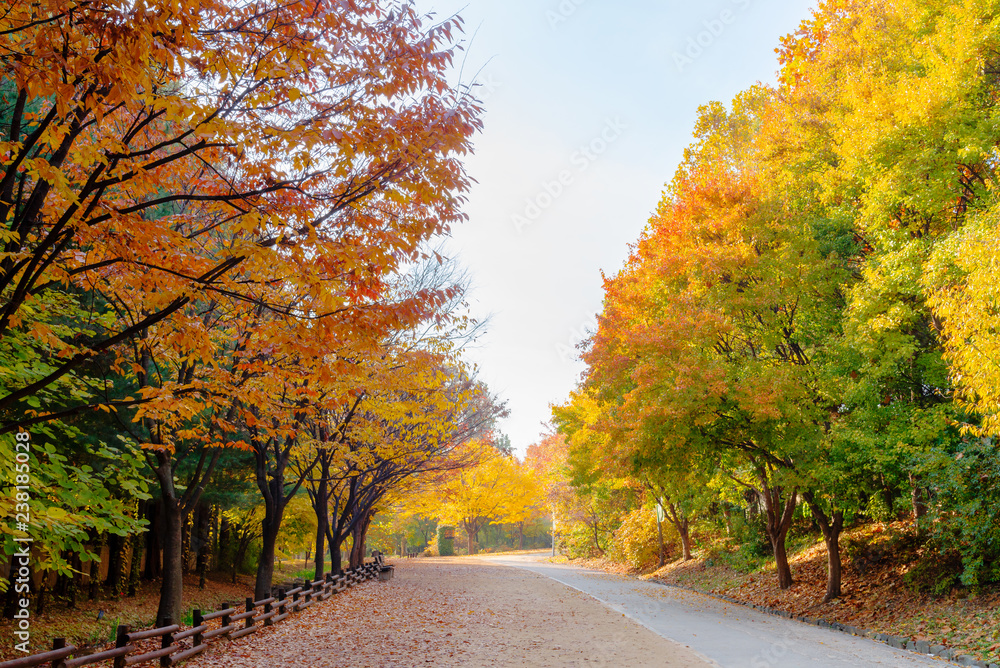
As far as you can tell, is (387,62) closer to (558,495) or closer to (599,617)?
(599,617)

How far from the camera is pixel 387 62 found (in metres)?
5.75

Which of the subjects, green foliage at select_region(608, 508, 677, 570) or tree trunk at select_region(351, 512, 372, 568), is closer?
tree trunk at select_region(351, 512, 372, 568)

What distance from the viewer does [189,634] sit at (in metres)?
9.30

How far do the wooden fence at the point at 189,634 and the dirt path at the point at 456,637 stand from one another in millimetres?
267

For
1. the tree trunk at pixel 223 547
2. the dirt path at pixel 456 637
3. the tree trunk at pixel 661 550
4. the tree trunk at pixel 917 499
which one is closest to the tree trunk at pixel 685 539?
the tree trunk at pixel 661 550

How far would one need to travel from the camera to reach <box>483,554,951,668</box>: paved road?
8.55 meters

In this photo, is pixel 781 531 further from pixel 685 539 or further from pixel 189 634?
pixel 189 634

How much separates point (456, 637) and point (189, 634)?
4.22m

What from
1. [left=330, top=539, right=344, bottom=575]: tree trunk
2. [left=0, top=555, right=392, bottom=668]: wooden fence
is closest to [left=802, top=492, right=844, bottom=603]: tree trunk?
[left=0, top=555, right=392, bottom=668]: wooden fence

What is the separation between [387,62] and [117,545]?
18327mm

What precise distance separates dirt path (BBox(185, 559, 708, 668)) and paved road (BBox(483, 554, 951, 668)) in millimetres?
480

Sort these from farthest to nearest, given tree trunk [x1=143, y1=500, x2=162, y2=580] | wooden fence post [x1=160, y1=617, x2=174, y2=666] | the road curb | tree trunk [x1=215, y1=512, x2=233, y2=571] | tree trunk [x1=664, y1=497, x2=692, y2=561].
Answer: tree trunk [x1=664, y1=497, x2=692, y2=561], tree trunk [x1=215, y1=512, x2=233, y2=571], tree trunk [x1=143, y1=500, x2=162, y2=580], the road curb, wooden fence post [x1=160, y1=617, x2=174, y2=666]

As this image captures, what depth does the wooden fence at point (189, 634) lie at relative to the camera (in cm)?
670

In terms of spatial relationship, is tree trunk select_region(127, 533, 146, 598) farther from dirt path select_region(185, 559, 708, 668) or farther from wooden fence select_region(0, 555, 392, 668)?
dirt path select_region(185, 559, 708, 668)
